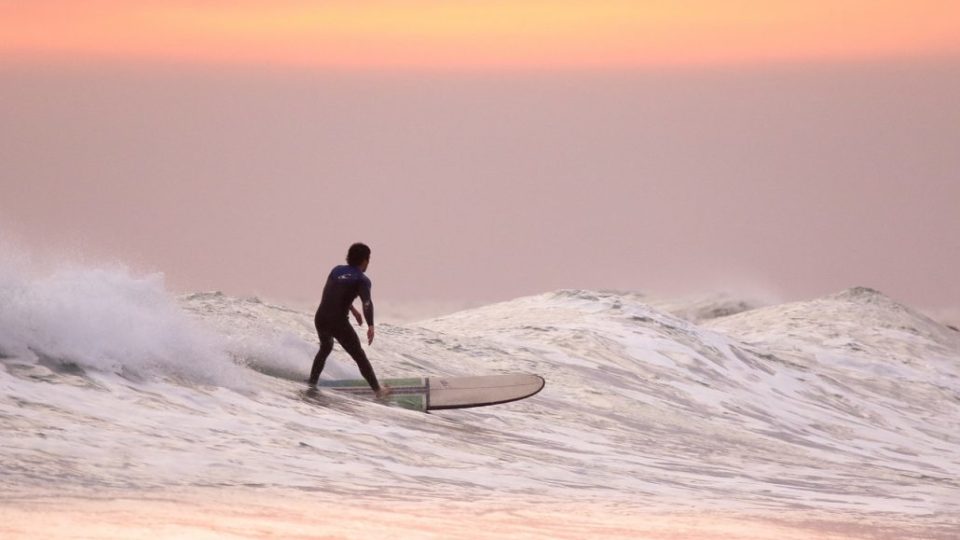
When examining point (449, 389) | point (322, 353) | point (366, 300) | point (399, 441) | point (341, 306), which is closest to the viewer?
point (399, 441)

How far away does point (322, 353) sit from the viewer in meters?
17.8

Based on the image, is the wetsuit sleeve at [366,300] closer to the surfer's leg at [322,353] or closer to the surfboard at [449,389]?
the surfer's leg at [322,353]

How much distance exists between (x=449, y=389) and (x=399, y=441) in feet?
10.1

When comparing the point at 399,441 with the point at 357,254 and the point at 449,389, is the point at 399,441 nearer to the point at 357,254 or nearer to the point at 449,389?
the point at 357,254

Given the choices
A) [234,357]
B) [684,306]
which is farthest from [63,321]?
[684,306]

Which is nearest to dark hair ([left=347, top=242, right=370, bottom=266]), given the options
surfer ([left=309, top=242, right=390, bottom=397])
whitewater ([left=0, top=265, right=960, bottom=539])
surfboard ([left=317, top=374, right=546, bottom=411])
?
surfer ([left=309, top=242, right=390, bottom=397])

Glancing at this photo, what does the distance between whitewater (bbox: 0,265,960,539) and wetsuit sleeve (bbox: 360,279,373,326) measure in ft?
3.99

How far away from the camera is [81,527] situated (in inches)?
414

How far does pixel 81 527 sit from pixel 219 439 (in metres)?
4.37

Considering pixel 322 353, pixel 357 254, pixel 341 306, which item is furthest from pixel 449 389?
pixel 357 254

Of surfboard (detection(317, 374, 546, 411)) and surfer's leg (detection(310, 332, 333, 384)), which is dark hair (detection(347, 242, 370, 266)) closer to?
surfer's leg (detection(310, 332, 333, 384))

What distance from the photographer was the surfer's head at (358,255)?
17328 mm

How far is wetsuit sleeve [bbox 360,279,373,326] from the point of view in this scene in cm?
1673

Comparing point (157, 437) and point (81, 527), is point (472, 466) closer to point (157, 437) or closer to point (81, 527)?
point (157, 437)
